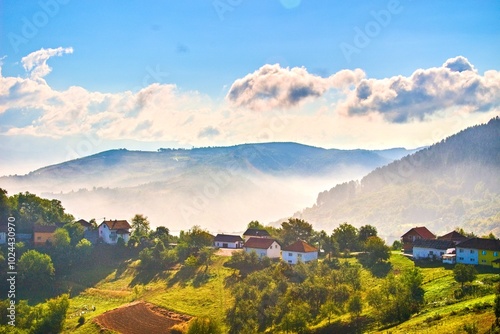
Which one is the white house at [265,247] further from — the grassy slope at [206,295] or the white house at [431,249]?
the white house at [431,249]

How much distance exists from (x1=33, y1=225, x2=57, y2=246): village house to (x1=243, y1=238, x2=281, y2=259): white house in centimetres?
4486

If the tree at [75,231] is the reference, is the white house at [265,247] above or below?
below

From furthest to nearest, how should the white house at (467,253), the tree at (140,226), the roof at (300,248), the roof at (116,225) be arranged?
the tree at (140,226), the roof at (116,225), the roof at (300,248), the white house at (467,253)

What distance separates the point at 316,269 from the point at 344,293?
11.9m

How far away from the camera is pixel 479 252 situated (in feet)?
257

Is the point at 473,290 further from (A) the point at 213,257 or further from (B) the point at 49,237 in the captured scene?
(B) the point at 49,237

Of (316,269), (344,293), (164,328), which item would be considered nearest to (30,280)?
(164,328)

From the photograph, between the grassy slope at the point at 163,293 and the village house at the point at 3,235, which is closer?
the grassy slope at the point at 163,293

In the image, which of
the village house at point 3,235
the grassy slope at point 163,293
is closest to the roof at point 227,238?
the grassy slope at point 163,293

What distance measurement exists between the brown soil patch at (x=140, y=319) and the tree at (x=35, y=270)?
21.9 m

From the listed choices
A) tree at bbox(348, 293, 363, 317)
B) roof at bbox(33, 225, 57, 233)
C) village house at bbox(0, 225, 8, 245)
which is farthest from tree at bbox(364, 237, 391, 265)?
village house at bbox(0, 225, 8, 245)

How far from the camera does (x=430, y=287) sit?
→ 219 ft

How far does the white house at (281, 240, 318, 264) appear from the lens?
3686 inches

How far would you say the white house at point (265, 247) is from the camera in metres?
100
